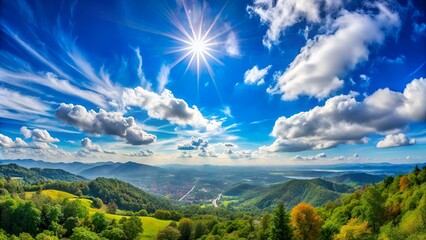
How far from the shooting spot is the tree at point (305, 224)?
26.7m

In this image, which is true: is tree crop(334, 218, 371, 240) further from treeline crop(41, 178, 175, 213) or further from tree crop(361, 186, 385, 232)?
treeline crop(41, 178, 175, 213)

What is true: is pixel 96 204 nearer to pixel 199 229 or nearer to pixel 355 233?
pixel 199 229

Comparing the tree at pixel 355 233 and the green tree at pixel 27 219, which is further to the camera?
the green tree at pixel 27 219

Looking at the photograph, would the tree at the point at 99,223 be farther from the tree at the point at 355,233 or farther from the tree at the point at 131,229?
the tree at the point at 355,233

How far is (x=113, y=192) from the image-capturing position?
12700 cm

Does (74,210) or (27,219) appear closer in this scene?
(27,219)

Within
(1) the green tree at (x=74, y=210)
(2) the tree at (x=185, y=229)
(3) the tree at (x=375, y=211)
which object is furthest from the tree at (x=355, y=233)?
(1) the green tree at (x=74, y=210)

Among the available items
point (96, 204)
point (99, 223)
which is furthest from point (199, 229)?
point (96, 204)

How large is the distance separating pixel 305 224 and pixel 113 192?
118 m

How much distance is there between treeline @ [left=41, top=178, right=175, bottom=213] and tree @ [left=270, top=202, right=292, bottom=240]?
92017 mm

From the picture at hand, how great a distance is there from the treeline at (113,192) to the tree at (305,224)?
9101cm

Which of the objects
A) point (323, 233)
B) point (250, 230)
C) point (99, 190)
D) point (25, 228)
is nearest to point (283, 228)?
point (323, 233)

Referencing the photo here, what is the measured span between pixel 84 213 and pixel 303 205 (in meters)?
47.4

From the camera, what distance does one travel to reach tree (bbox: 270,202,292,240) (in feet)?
80.7
